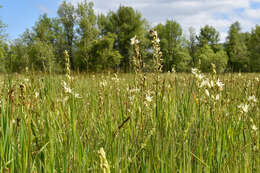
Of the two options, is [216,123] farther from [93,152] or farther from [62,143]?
[62,143]

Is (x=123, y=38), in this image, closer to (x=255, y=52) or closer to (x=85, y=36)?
(x=255, y=52)

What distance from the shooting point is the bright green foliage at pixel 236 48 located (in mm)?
60153

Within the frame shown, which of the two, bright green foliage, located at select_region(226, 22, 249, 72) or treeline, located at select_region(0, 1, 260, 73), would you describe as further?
bright green foliage, located at select_region(226, 22, 249, 72)

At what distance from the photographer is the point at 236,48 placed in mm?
66125

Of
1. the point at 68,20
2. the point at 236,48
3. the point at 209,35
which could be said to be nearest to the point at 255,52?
the point at 236,48

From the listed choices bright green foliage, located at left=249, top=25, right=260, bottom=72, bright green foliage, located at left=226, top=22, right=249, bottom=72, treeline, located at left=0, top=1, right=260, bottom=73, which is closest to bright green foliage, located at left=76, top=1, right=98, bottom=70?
treeline, located at left=0, top=1, right=260, bottom=73

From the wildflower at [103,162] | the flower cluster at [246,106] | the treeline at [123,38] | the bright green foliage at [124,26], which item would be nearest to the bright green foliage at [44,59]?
the wildflower at [103,162]

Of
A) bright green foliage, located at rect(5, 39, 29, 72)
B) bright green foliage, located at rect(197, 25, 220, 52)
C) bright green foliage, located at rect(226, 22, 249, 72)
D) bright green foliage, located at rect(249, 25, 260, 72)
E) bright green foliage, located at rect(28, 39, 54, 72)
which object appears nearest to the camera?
bright green foliage, located at rect(5, 39, 29, 72)

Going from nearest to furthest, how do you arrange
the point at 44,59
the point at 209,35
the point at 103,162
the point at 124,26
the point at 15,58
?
the point at 103,162, the point at 44,59, the point at 15,58, the point at 124,26, the point at 209,35

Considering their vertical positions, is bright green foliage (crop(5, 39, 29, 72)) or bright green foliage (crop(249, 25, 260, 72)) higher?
bright green foliage (crop(249, 25, 260, 72))

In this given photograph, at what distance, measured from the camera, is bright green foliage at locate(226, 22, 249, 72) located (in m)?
60.2

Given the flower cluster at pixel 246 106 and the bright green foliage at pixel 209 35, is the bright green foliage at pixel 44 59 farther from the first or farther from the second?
the bright green foliage at pixel 209 35

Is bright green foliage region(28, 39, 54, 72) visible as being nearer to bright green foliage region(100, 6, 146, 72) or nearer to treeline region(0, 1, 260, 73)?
treeline region(0, 1, 260, 73)

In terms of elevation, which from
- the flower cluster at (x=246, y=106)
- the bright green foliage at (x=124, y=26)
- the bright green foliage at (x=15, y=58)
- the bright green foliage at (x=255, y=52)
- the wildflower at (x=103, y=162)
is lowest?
the flower cluster at (x=246, y=106)
